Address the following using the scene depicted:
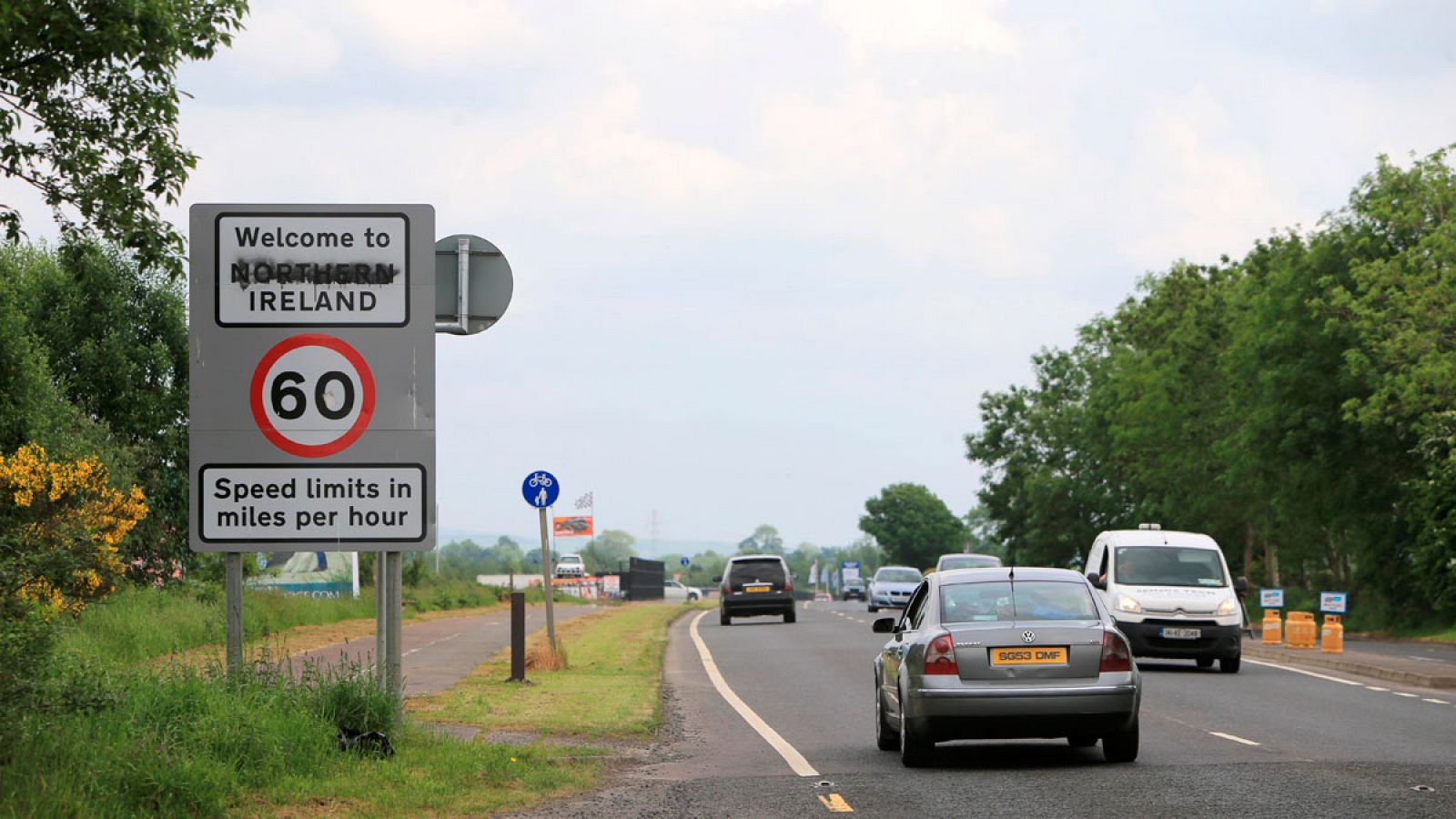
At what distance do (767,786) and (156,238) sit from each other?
26.9 feet

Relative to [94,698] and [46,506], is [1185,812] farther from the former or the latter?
[46,506]

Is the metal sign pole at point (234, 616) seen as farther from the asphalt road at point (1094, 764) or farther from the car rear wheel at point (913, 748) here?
the car rear wheel at point (913, 748)

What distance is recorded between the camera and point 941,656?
13211 mm

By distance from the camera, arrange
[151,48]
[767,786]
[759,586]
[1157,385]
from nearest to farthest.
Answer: [767,786], [151,48], [759,586], [1157,385]

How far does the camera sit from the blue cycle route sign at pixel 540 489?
26.6 meters

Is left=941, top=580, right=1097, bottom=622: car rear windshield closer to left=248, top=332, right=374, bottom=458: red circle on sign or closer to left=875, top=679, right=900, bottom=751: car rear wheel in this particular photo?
left=875, top=679, right=900, bottom=751: car rear wheel

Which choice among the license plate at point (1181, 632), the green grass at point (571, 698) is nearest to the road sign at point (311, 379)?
the green grass at point (571, 698)

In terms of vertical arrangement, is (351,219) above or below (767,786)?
above

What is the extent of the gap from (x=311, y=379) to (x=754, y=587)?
3433 centimetres

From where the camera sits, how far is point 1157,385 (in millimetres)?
69000

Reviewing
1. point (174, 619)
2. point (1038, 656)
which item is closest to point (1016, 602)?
point (1038, 656)

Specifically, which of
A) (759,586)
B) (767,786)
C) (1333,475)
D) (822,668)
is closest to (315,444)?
(767,786)

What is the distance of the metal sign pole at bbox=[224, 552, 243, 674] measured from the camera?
12180 mm

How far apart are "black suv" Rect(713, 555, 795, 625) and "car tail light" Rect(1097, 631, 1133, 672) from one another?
32731mm
